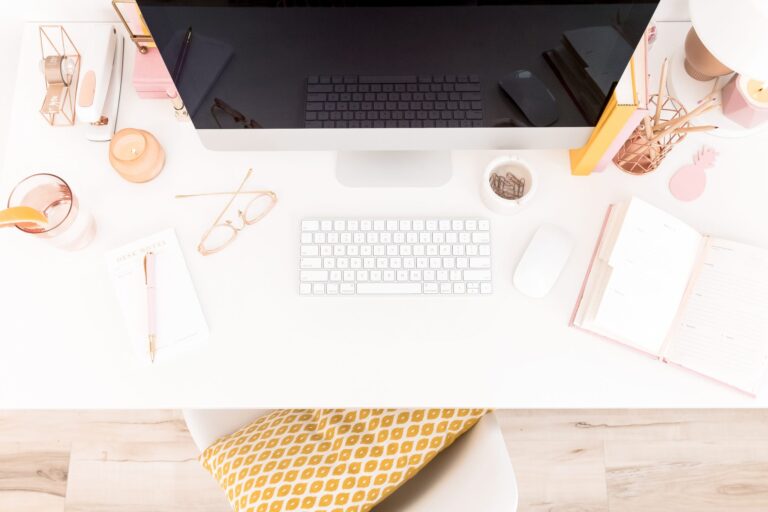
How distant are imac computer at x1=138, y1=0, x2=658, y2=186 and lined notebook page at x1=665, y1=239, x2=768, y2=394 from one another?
0.32 meters

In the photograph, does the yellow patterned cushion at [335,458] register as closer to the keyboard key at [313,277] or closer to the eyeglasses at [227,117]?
the keyboard key at [313,277]

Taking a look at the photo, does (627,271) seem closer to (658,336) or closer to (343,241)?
(658,336)

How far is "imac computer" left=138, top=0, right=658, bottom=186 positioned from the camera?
689mm

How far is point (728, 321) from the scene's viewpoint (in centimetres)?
89

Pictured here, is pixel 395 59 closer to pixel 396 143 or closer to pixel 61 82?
pixel 396 143

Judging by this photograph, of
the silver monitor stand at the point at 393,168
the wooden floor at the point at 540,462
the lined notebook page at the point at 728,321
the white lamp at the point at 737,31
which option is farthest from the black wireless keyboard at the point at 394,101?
the wooden floor at the point at 540,462

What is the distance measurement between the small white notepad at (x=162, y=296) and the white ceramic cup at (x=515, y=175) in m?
0.53

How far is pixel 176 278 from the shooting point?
95cm

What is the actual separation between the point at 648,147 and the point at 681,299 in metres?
0.26

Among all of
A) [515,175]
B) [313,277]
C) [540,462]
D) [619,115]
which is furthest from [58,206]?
[540,462]

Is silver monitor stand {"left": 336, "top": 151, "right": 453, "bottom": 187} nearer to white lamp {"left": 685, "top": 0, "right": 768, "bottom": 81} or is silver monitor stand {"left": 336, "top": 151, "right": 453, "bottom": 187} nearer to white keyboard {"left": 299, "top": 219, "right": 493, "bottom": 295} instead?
white keyboard {"left": 299, "top": 219, "right": 493, "bottom": 295}

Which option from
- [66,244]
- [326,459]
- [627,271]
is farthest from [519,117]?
[66,244]

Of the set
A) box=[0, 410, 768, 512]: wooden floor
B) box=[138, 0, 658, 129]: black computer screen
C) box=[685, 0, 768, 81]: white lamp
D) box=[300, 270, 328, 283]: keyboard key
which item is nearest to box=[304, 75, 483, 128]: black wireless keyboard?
box=[138, 0, 658, 129]: black computer screen

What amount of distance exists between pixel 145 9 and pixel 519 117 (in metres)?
0.55
